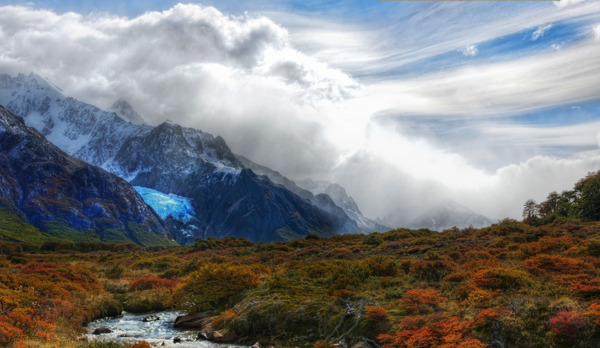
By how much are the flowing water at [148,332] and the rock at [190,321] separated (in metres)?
0.68

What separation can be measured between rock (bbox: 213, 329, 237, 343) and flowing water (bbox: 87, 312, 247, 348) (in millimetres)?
578

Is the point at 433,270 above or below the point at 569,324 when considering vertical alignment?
above

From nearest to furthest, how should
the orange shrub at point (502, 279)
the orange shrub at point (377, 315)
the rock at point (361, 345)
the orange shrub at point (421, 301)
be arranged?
1. the rock at point (361, 345)
2. the orange shrub at point (377, 315)
3. the orange shrub at point (421, 301)
4. the orange shrub at point (502, 279)

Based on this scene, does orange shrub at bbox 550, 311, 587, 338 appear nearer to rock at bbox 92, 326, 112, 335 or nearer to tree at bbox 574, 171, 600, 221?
rock at bbox 92, 326, 112, 335

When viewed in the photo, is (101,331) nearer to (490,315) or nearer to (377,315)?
(377,315)

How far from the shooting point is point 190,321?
34.8 metres

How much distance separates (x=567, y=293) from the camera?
2328 centimetres

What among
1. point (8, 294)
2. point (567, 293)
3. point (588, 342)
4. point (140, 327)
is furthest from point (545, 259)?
point (8, 294)

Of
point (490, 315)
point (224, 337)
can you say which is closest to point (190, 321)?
point (224, 337)

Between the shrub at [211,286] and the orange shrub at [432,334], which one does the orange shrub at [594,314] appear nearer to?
the orange shrub at [432,334]

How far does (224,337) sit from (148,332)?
7271 millimetres

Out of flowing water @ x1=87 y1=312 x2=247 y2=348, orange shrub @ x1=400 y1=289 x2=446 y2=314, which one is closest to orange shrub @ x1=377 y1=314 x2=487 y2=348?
orange shrub @ x1=400 y1=289 x2=446 y2=314

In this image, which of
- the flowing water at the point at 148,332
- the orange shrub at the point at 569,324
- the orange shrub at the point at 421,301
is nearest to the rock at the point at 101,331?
the flowing water at the point at 148,332

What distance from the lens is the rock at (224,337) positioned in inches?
1142
